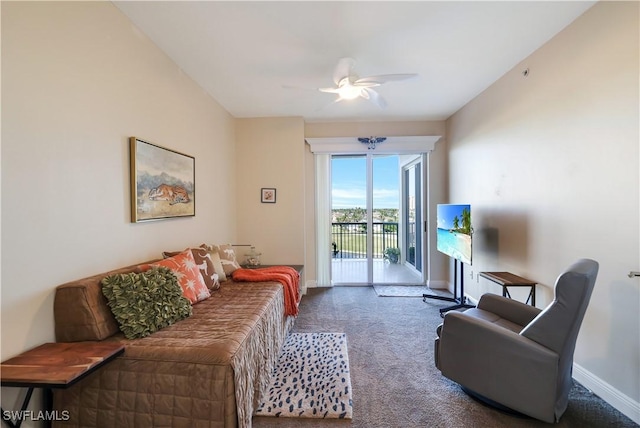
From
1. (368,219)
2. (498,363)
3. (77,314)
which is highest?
(368,219)

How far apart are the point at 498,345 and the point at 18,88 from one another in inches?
117

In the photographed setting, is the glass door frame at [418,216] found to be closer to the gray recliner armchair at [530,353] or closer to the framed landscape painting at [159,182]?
the gray recliner armchair at [530,353]

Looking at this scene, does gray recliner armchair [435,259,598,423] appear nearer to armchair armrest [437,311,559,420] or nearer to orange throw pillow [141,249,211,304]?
armchair armrest [437,311,559,420]

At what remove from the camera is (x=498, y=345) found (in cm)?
163

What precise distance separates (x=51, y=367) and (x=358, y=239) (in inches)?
156

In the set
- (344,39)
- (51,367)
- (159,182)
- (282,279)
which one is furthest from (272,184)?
(51,367)

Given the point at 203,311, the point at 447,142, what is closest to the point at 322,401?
the point at 203,311

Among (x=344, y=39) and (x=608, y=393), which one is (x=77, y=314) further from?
(x=608, y=393)

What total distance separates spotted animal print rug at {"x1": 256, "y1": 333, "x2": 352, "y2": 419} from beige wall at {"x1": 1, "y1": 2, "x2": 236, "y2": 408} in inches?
55.9

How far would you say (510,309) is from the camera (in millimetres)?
2086

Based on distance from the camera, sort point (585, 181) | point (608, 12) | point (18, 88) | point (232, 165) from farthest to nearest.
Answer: point (232, 165)
point (585, 181)
point (608, 12)
point (18, 88)

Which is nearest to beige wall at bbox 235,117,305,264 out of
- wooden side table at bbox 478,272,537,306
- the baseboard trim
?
wooden side table at bbox 478,272,537,306

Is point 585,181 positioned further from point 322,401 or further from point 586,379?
point 322,401

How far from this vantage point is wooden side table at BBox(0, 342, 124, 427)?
43.6 inches
